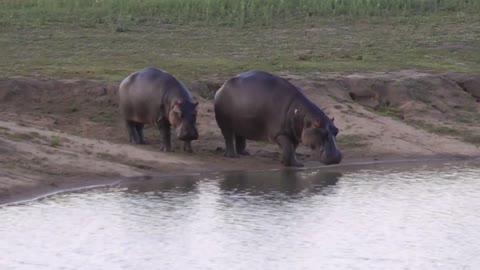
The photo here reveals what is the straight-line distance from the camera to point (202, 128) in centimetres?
1795

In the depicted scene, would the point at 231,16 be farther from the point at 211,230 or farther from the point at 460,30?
the point at 211,230

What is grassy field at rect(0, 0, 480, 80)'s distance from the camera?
20.6 metres

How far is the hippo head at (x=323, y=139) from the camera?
16.5 meters

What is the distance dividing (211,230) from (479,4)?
16.3m

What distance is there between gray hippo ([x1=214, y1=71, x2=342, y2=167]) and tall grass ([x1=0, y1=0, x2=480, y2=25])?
812 cm

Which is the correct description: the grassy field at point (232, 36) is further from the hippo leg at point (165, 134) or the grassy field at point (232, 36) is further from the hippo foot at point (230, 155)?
the hippo foot at point (230, 155)

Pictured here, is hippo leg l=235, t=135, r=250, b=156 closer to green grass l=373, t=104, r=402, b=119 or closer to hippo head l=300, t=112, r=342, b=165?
hippo head l=300, t=112, r=342, b=165

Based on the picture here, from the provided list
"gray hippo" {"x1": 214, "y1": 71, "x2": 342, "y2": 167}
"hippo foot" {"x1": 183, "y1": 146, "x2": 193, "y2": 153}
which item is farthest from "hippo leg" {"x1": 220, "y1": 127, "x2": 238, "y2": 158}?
"hippo foot" {"x1": 183, "y1": 146, "x2": 193, "y2": 153}

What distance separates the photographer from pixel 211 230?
13.3m

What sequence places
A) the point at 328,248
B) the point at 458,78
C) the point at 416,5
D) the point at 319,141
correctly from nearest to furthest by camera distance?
the point at 328,248, the point at 319,141, the point at 458,78, the point at 416,5

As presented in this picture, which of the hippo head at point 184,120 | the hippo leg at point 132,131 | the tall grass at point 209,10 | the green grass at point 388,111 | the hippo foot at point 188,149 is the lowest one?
the hippo foot at point 188,149

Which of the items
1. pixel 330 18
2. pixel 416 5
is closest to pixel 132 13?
pixel 330 18

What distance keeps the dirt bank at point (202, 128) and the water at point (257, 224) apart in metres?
0.55

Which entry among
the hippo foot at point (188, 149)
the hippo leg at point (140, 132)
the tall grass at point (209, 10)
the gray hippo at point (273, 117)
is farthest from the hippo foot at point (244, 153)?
the tall grass at point (209, 10)
